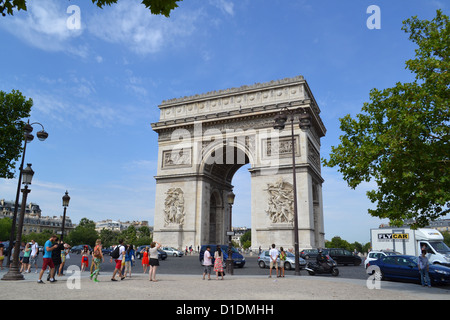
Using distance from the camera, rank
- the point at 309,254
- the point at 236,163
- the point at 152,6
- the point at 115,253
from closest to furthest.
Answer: the point at 152,6, the point at 115,253, the point at 309,254, the point at 236,163

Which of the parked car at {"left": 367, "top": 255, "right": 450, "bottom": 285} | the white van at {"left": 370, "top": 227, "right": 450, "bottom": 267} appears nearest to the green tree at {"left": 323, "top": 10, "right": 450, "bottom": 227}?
the parked car at {"left": 367, "top": 255, "right": 450, "bottom": 285}

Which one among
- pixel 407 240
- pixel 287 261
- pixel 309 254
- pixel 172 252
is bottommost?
pixel 172 252

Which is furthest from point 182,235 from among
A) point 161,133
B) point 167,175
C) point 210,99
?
point 210,99

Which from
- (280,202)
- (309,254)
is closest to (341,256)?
(309,254)

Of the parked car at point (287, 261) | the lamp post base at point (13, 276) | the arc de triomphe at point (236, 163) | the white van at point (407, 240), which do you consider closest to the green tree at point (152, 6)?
the lamp post base at point (13, 276)

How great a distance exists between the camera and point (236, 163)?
3856 cm

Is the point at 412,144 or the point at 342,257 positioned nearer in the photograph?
the point at 412,144

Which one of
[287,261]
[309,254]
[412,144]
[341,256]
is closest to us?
[412,144]

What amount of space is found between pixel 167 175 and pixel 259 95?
493 inches

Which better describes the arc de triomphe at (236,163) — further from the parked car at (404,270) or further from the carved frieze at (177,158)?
the parked car at (404,270)

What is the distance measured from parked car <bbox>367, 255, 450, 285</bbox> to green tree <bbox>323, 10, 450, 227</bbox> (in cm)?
308

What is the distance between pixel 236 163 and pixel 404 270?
26.1m

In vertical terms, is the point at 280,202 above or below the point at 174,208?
above

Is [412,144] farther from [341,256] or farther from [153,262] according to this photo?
[341,256]
